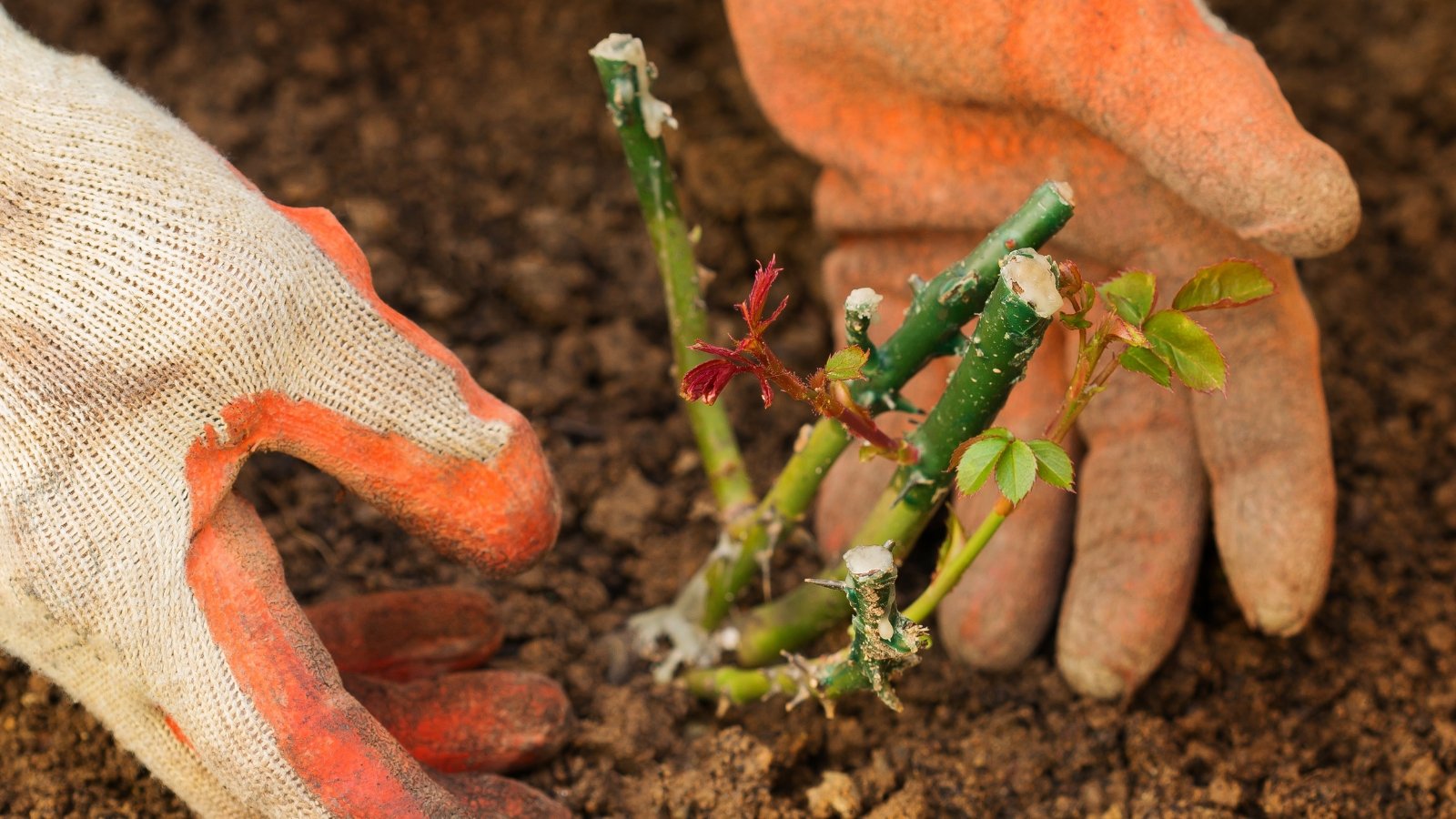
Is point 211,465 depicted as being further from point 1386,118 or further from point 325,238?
point 1386,118

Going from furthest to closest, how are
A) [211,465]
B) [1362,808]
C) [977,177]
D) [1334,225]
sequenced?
[977,177] → [1362,808] → [1334,225] → [211,465]

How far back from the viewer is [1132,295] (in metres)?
1.00

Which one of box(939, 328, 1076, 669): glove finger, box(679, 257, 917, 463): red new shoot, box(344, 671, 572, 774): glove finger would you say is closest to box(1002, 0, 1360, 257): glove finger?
box(939, 328, 1076, 669): glove finger

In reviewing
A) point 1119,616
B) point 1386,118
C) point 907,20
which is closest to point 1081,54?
point 907,20

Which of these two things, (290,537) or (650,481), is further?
(650,481)

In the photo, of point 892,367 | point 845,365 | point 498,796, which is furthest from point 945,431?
point 498,796

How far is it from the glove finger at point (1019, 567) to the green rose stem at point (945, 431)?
0.58 ft

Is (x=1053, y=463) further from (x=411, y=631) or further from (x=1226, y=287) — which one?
(x=411, y=631)

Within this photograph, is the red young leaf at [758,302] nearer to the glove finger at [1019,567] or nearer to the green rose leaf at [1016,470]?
the green rose leaf at [1016,470]

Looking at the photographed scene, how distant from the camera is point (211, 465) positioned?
100 cm

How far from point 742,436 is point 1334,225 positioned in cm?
71

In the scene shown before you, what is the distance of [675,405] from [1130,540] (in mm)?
541

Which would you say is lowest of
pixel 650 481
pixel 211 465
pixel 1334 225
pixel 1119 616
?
pixel 650 481

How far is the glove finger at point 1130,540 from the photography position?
4.39 feet
